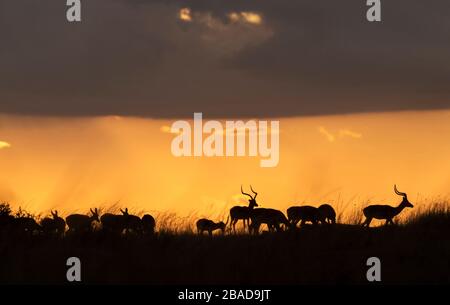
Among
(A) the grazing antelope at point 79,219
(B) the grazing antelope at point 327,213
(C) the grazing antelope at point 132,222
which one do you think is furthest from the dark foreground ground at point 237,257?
(A) the grazing antelope at point 79,219

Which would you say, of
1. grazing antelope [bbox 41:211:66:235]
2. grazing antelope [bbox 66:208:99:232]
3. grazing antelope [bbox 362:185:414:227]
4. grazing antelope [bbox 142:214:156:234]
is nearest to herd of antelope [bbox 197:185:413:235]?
grazing antelope [bbox 362:185:414:227]

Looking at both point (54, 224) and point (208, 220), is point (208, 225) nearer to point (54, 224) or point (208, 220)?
point (208, 220)

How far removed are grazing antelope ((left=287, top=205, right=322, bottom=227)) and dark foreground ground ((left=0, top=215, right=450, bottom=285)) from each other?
16.4 ft

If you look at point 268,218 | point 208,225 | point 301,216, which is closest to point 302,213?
point 301,216

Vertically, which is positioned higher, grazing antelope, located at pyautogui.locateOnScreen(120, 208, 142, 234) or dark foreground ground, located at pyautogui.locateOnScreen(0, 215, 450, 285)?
grazing antelope, located at pyautogui.locateOnScreen(120, 208, 142, 234)

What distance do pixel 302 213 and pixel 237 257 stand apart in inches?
362

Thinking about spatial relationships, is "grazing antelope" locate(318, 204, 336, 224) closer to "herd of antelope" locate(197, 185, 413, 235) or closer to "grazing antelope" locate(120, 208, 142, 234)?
"herd of antelope" locate(197, 185, 413, 235)

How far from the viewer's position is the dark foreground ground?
18.2 meters

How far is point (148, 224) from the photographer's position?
1027 inches

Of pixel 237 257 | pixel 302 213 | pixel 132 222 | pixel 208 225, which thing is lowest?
pixel 237 257

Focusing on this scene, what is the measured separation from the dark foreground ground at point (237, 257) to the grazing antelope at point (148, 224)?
1.86m

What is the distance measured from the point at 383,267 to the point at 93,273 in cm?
549

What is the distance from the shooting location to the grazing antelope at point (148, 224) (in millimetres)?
24816
